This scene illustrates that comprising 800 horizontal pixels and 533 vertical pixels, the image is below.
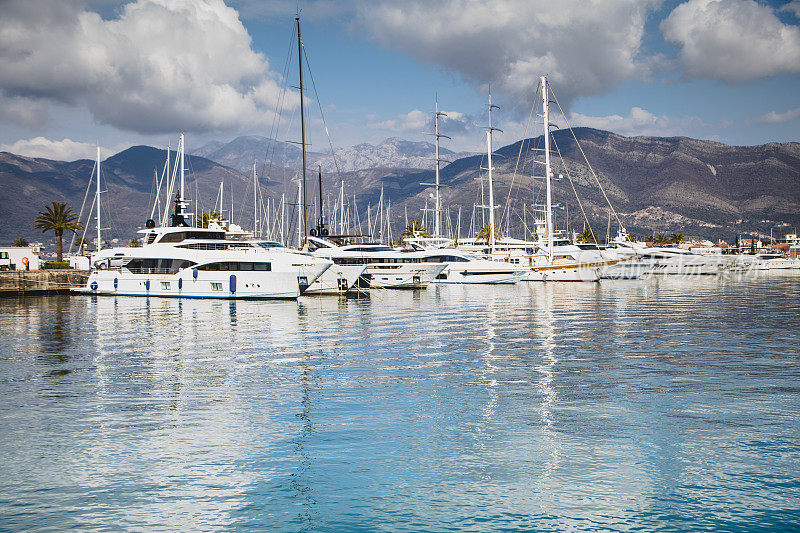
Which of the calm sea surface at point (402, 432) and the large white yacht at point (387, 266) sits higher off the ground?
the large white yacht at point (387, 266)

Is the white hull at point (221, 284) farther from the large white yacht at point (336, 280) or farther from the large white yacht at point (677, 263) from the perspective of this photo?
the large white yacht at point (677, 263)

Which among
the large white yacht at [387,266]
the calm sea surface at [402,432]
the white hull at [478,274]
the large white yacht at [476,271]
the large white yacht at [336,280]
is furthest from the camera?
the white hull at [478,274]

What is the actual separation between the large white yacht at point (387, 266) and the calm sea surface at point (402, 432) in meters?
32.8

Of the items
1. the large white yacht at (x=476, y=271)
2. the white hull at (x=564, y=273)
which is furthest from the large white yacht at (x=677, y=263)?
the large white yacht at (x=476, y=271)

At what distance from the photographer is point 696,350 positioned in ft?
81.0

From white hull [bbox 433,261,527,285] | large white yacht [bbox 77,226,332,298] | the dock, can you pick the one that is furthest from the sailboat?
white hull [bbox 433,261,527,285]

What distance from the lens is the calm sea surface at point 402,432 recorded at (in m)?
10.4

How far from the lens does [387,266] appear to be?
6400 cm

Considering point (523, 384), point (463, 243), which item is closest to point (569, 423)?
point (523, 384)

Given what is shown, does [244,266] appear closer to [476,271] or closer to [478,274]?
[476,271]

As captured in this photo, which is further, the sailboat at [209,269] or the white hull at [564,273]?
the white hull at [564,273]

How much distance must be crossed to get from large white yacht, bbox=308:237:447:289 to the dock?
2453cm

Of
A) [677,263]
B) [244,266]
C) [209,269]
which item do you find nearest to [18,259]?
Answer: [209,269]

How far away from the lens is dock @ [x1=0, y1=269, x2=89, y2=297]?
61.8 metres
